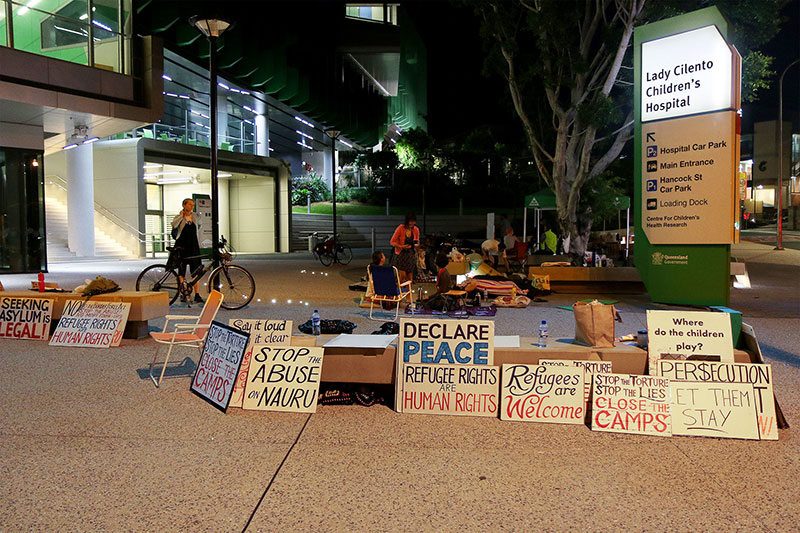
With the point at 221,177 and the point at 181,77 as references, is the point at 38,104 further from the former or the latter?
the point at 221,177

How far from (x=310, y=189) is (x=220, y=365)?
4318 cm

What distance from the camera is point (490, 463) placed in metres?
4.11

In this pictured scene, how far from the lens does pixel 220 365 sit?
211 inches

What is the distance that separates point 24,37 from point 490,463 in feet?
55.5

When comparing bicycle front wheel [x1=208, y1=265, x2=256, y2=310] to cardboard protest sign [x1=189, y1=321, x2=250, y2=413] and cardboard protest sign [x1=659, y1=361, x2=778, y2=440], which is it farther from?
cardboard protest sign [x1=659, y1=361, x2=778, y2=440]

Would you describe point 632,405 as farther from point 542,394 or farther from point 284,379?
point 284,379

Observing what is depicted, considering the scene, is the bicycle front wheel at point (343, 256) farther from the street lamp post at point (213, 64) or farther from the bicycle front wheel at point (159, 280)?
the bicycle front wheel at point (159, 280)

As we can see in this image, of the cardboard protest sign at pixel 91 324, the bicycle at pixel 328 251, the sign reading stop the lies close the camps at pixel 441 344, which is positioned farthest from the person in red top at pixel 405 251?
the bicycle at pixel 328 251

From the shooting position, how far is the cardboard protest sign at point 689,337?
5.06 meters

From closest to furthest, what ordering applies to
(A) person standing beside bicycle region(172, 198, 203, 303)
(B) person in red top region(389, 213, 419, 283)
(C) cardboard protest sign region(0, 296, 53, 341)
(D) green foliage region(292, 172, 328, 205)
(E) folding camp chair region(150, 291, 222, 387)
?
(E) folding camp chair region(150, 291, 222, 387)
(C) cardboard protest sign region(0, 296, 53, 341)
(A) person standing beside bicycle region(172, 198, 203, 303)
(B) person in red top region(389, 213, 419, 283)
(D) green foliage region(292, 172, 328, 205)

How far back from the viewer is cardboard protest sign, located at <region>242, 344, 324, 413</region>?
205 inches

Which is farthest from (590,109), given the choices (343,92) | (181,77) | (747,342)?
(343,92)

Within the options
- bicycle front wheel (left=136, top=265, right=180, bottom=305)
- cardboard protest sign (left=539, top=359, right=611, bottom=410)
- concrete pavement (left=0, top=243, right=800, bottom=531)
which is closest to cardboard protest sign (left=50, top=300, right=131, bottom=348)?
concrete pavement (left=0, top=243, right=800, bottom=531)

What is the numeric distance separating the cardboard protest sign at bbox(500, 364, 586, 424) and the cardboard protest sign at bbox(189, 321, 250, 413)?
207 centimetres
